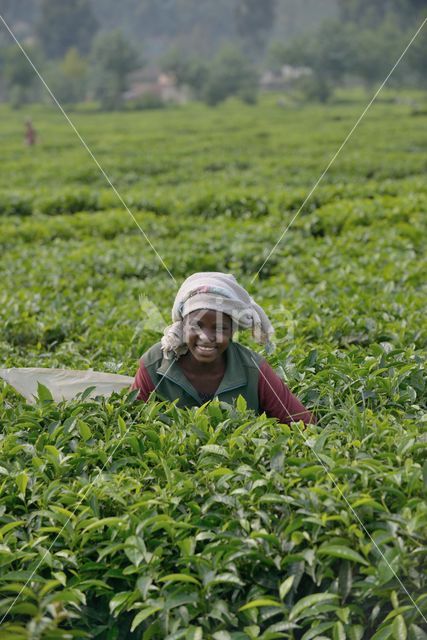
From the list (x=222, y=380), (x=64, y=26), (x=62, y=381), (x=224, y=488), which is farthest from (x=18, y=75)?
(x=224, y=488)

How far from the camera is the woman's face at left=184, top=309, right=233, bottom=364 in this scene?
3234 millimetres

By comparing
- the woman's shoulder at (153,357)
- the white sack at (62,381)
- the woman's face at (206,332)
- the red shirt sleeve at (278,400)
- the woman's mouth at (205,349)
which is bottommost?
the white sack at (62,381)

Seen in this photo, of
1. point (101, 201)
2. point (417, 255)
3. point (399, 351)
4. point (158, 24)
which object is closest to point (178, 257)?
point (417, 255)

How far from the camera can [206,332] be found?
325 centimetres

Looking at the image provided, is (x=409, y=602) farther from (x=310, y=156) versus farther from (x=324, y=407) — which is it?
(x=310, y=156)

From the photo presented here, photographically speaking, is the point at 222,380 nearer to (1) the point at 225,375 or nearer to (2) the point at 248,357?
(1) the point at 225,375

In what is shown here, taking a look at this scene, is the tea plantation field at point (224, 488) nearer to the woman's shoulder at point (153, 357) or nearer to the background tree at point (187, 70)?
the woman's shoulder at point (153, 357)

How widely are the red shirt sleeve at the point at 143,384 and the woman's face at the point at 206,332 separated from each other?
0.22m

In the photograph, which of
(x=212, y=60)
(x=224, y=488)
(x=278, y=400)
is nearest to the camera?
(x=224, y=488)

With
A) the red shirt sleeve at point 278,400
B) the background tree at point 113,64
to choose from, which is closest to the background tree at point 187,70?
the background tree at point 113,64

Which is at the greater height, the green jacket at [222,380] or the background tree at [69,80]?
the green jacket at [222,380]

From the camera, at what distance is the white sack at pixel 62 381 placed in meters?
3.69

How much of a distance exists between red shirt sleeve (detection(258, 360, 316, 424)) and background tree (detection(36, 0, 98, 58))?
68623 mm

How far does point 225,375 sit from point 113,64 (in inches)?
2051
